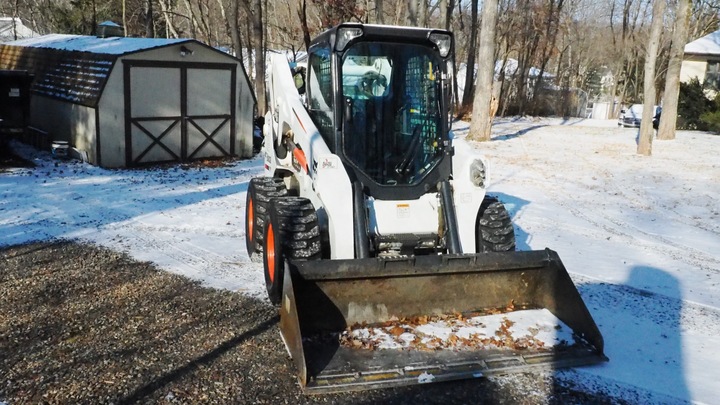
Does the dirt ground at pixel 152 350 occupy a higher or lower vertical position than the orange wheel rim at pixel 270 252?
lower

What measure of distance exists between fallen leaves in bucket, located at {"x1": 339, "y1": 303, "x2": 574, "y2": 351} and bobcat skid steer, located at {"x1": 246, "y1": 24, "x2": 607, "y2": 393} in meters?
0.01

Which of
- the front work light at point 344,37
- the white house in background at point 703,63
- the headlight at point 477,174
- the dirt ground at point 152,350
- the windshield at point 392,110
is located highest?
the white house in background at point 703,63

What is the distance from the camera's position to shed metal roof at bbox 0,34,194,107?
13.6 metres

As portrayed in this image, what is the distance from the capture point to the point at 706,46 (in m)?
30.5

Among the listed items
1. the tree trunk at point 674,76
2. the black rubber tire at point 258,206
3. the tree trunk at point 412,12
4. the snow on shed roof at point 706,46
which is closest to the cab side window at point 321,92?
the black rubber tire at point 258,206

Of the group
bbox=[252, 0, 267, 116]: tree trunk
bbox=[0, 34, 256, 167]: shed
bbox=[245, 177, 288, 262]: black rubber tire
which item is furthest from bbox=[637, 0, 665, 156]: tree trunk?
bbox=[245, 177, 288, 262]: black rubber tire

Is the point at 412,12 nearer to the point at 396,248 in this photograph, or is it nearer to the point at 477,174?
the point at 477,174

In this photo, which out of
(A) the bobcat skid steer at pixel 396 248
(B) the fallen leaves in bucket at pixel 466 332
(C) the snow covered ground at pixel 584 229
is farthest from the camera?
(C) the snow covered ground at pixel 584 229

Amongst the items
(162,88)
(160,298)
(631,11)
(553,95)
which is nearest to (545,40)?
(553,95)

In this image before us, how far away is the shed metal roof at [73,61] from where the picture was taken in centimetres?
1360

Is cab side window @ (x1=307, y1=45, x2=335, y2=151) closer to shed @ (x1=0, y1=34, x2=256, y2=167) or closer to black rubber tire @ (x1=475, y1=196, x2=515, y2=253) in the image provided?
black rubber tire @ (x1=475, y1=196, x2=515, y2=253)

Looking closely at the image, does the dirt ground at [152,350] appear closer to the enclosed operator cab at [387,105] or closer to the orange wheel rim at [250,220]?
the orange wheel rim at [250,220]

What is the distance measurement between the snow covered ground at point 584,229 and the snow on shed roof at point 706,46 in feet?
52.6

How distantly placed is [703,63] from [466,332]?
31327 millimetres
